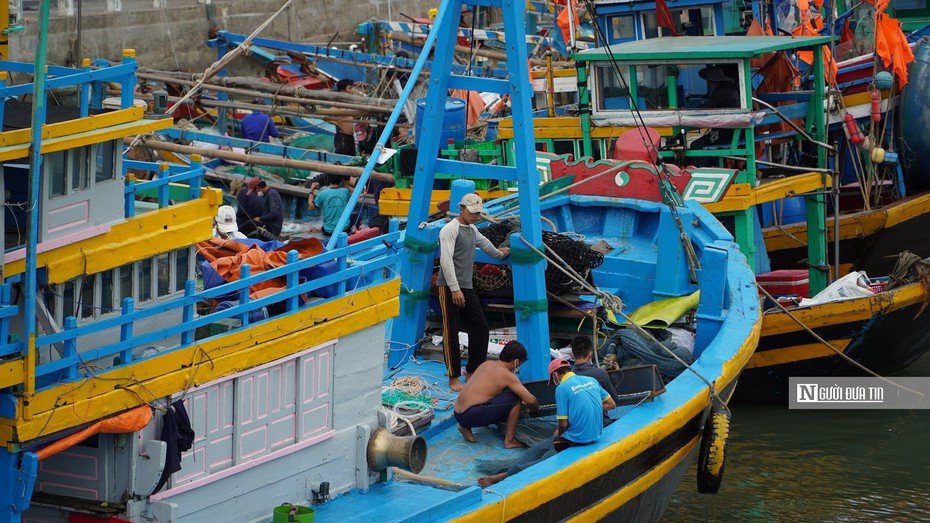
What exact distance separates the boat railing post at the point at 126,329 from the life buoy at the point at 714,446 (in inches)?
176

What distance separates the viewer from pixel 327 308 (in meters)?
6.83

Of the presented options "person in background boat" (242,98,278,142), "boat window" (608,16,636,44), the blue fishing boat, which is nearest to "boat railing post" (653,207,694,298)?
the blue fishing boat

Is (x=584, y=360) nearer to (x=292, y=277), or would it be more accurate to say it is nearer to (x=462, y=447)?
(x=462, y=447)

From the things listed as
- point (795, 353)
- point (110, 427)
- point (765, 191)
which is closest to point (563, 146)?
point (765, 191)

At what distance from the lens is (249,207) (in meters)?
14.6

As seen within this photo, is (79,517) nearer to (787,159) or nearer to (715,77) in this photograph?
(715,77)

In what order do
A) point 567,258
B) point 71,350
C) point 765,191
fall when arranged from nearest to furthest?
point 71,350 → point 567,258 → point 765,191

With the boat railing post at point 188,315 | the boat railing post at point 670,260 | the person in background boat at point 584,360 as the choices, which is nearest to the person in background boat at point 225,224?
the boat railing post at point 670,260

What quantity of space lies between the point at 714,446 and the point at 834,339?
444cm

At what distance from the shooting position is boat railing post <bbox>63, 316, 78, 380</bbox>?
18.4 feet

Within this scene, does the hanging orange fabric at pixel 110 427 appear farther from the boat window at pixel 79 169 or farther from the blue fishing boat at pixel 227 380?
the boat window at pixel 79 169

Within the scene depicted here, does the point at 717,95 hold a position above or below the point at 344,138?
above

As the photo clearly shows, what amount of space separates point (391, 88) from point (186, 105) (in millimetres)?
3822

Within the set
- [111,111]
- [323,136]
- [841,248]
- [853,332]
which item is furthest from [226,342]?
[323,136]
